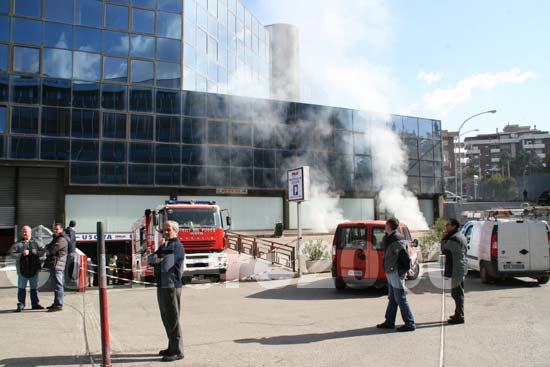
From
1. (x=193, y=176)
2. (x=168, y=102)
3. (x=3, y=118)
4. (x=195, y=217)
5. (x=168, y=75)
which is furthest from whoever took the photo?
(x=193, y=176)

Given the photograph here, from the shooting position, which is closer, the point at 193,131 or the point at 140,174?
the point at 140,174

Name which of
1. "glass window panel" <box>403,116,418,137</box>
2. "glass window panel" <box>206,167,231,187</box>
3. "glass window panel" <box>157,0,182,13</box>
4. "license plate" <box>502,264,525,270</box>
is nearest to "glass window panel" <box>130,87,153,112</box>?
"glass window panel" <box>206,167,231,187</box>

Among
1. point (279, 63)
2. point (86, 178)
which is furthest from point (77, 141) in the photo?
point (279, 63)

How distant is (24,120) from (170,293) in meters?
26.3

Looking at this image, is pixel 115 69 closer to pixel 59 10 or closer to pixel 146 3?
pixel 59 10

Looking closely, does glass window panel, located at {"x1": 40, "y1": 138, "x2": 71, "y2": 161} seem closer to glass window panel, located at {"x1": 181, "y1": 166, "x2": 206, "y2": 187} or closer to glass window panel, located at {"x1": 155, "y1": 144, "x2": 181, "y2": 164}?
glass window panel, located at {"x1": 155, "y1": 144, "x2": 181, "y2": 164}

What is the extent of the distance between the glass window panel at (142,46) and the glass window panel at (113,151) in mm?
5712

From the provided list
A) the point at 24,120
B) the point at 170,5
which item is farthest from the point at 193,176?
the point at 170,5

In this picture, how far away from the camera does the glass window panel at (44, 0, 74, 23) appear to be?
94.5ft

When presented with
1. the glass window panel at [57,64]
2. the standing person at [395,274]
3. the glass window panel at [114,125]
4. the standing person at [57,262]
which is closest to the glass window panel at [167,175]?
the glass window panel at [114,125]

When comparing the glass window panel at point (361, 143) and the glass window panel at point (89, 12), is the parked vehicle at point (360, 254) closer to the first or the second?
the glass window panel at point (89, 12)

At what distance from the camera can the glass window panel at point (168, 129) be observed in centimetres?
3083

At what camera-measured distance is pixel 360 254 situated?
36.2 ft

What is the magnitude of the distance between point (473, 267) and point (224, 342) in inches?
353
